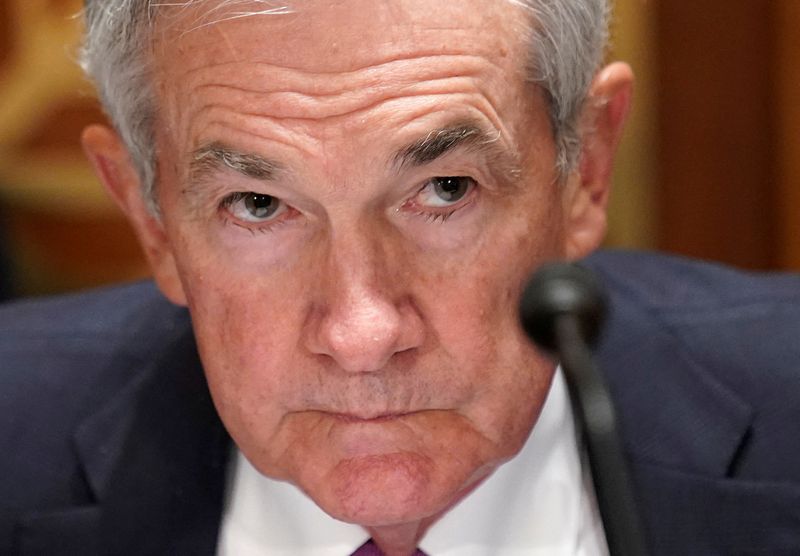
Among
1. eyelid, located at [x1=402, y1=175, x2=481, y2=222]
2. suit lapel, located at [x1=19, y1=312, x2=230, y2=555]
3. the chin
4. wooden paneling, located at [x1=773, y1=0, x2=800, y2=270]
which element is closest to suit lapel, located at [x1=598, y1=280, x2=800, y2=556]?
the chin

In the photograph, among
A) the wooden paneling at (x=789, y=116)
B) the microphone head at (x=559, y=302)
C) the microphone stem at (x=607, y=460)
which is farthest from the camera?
the wooden paneling at (x=789, y=116)

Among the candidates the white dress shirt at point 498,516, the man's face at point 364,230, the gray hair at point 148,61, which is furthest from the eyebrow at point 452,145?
the white dress shirt at point 498,516

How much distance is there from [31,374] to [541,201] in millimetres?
892

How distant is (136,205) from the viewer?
6.04 feet

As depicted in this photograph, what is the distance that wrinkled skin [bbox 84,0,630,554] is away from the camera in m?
1.47

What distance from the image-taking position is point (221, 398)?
1.66 meters

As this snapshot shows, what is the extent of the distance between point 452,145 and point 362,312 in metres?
0.22

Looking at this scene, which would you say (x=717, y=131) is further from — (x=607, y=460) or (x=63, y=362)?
(x=607, y=460)

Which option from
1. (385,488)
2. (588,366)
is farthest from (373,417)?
(588,366)

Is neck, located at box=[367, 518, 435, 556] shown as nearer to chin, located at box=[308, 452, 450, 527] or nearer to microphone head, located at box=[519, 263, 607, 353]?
chin, located at box=[308, 452, 450, 527]

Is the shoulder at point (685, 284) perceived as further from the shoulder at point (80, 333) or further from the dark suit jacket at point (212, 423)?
the shoulder at point (80, 333)

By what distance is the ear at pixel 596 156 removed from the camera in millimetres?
1760

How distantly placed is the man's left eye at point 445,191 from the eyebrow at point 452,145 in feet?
0.16

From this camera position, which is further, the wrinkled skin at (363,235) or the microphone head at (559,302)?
the wrinkled skin at (363,235)
